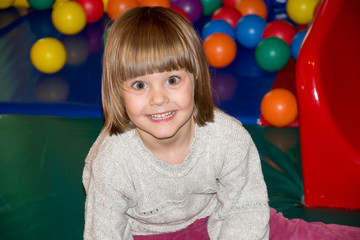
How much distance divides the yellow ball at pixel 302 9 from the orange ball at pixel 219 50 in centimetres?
49

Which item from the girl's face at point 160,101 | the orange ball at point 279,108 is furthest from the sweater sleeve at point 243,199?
the orange ball at point 279,108

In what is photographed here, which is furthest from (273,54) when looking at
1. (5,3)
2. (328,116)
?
(5,3)

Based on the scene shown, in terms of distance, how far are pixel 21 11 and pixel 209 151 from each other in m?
2.37

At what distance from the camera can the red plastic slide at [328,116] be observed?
1.44m

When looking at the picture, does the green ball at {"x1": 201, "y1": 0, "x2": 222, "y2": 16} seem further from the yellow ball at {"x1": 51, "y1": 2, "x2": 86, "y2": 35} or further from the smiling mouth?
the smiling mouth

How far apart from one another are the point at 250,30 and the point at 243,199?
4.93 ft

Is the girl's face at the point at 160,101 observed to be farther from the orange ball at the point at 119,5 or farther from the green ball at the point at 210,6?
the green ball at the point at 210,6

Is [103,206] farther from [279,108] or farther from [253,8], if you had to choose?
[253,8]

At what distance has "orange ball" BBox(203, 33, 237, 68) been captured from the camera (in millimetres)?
2342

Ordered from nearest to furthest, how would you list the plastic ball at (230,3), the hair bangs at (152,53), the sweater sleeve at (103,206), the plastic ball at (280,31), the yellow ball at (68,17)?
the hair bangs at (152,53) < the sweater sleeve at (103,206) < the plastic ball at (280,31) < the yellow ball at (68,17) < the plastic ball at (230,3)

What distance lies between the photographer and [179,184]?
3.84ft

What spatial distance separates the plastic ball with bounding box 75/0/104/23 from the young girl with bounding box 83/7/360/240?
1.80 m

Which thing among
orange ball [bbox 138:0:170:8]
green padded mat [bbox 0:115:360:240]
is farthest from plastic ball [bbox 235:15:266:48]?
green padded mat [bbox 0:115:360:240]

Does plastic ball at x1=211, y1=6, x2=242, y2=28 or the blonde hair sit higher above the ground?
the blonde hair
